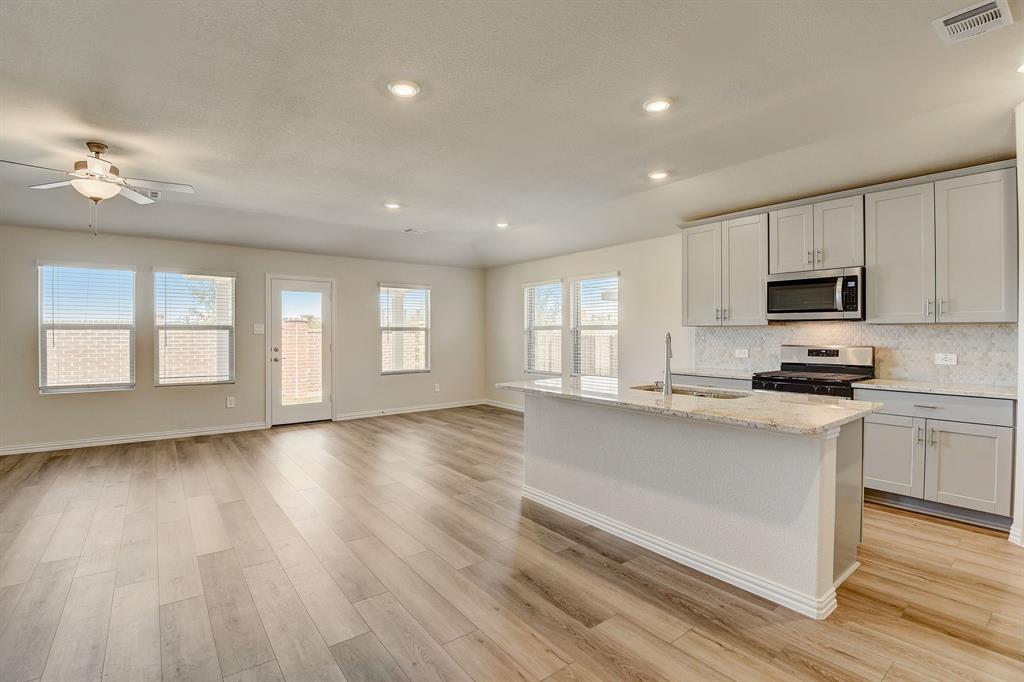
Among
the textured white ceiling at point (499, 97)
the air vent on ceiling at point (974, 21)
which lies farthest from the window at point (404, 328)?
the air vent on ceiling at point (974, 21)

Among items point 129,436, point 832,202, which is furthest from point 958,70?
point 129,436

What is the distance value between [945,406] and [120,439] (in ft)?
25.7

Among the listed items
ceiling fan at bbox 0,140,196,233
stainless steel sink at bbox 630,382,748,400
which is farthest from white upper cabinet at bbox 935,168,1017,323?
ceiling fan at bbox 0,140,196,233

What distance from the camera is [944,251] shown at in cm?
353

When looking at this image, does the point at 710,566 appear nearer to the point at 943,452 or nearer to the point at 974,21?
the point at 943,452

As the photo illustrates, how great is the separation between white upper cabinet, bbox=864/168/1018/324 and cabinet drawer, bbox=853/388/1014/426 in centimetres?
58

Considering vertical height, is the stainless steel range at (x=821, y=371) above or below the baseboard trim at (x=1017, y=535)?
above

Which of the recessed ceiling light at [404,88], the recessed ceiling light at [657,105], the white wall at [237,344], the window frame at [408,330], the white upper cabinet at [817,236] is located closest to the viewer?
the recessed ceiling light at [404,88]

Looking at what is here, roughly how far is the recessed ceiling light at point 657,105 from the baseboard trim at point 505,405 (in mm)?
5471

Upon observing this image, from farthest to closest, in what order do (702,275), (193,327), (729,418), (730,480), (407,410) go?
(407,410), (193,327), (702,275), (730,480), (729,418)

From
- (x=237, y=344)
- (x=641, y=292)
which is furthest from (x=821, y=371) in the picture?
(x=237, y=344)

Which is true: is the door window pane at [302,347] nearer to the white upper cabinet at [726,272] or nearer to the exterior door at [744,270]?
the white upper cabinet at [726,272]

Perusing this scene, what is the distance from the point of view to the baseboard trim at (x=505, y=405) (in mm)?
7898

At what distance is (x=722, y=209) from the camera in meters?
4.84
